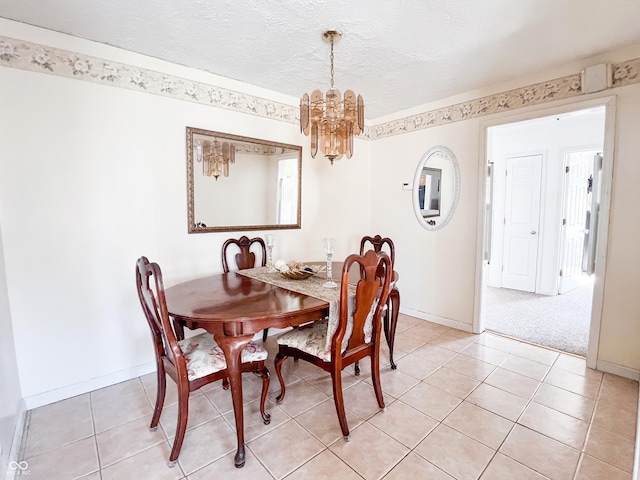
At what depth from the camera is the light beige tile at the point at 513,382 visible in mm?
2158

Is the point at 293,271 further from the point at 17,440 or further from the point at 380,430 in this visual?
the point at 17,440

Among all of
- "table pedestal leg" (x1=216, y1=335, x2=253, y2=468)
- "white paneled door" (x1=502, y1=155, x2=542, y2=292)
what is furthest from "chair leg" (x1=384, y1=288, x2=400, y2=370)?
"white paneled door" (x1=502, y1=155, x2=542, y2=292)

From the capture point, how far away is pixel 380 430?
1787mm

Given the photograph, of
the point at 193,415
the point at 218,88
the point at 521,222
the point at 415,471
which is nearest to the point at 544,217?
the point at 521,222

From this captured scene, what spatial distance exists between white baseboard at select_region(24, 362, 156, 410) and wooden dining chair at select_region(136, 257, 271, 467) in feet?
2.36

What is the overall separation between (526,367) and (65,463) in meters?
3.05

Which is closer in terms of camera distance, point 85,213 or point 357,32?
point 357,32

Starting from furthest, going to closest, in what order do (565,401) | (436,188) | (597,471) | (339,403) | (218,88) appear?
(436,188) < (218,88) < (565,401) < (339,403) < (597,471)

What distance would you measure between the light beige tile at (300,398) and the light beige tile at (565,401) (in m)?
1.44

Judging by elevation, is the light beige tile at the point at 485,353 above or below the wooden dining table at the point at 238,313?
below

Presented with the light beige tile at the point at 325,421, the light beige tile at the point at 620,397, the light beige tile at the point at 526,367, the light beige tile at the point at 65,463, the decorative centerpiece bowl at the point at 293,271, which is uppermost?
the decorative centerpiece bowl at the point at 293,271

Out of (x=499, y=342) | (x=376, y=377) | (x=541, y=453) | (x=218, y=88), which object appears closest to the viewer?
(x=541, y=453)

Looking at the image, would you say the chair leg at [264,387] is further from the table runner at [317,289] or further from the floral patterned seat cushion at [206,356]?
the table runner at [317,289]

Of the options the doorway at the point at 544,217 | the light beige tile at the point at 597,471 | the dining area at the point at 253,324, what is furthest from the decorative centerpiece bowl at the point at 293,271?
the doorway at the point at 544,217
